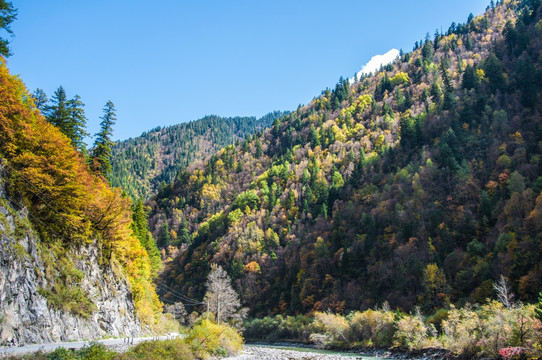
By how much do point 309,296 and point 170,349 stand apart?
194 feet

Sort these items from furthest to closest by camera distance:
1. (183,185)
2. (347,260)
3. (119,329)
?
(183,185)
(347,260)
(119,329)

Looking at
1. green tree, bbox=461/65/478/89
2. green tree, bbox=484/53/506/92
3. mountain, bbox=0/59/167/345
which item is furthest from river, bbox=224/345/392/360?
green tree, bbox=461/65/478/89

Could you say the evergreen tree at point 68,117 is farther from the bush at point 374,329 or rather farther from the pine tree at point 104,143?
the bush at point 374,329

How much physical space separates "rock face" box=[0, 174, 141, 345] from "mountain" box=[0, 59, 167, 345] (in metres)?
0.05

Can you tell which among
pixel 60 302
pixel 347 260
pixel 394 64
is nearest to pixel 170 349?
pixel 60 302

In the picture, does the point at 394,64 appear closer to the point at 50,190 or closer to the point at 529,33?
the point at 529,33

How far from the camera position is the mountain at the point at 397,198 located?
57688 mm

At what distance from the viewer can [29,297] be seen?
20562mm

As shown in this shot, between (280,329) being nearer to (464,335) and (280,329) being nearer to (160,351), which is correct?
(464,335)

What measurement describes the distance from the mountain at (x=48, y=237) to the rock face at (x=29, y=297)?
47 mm

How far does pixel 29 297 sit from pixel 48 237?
690 centimetres

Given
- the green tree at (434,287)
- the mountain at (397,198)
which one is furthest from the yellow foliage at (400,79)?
the green tree at (434,287)

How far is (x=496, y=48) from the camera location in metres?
118

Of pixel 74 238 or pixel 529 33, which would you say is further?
pixel 529 33
